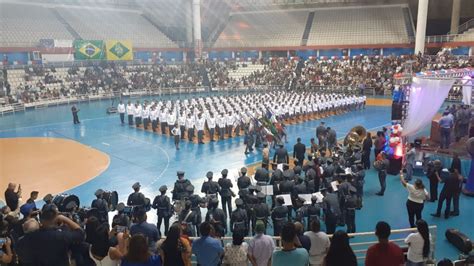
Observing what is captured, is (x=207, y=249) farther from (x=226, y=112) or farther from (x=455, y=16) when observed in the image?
(x=455, y=16)

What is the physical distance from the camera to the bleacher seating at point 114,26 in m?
38.2

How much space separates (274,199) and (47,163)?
9.71 m

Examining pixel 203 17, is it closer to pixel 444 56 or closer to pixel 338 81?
pixel 338 81

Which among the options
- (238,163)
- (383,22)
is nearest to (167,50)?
(383,22)

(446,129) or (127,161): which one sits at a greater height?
(446,129)

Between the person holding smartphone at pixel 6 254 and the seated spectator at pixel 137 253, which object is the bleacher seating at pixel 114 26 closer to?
the person holding smartphone at pixel 6 254

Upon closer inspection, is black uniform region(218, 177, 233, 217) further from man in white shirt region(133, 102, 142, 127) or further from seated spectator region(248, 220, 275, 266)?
man in white shirt region(133, 102, 142, 127)

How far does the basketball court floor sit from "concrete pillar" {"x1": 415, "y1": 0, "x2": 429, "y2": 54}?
12.7 m

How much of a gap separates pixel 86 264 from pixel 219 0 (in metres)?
43.6

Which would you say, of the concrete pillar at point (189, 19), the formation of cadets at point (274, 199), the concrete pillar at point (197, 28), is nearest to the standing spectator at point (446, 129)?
the formation of cadets at point (274, 199)

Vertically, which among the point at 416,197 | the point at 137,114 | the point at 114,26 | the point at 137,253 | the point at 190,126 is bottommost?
the point at 416,197

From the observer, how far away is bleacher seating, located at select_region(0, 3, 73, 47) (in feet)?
107

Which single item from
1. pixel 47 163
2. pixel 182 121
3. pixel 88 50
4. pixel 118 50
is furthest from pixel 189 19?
pixel 47 163

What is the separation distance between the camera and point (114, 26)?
132 feet
